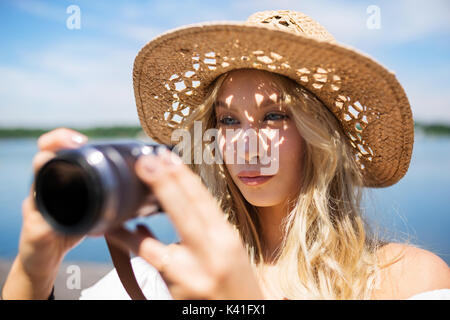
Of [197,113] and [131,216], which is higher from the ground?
[197,113]

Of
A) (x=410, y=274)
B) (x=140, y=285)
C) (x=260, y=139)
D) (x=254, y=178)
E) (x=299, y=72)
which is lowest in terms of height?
(x=140, y=285)

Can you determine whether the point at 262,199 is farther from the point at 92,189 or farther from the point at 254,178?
the point at 92,189

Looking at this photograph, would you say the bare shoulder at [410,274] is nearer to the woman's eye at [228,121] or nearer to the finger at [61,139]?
the woman's eye at [228,121]

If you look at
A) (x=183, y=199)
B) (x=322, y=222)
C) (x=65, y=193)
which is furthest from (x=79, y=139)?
(x=322, y=222)

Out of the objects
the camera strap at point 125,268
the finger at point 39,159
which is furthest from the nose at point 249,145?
the finger at point 39,159

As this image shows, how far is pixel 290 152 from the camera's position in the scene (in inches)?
44.3

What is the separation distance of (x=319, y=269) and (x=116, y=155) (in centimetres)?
73

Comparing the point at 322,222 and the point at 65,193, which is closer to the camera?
the point at 65,193

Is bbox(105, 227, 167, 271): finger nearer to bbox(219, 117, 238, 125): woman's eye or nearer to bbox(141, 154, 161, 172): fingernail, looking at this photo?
bbox(141, 154, 161, 172): fingernail

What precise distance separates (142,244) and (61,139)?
256 millimetres
